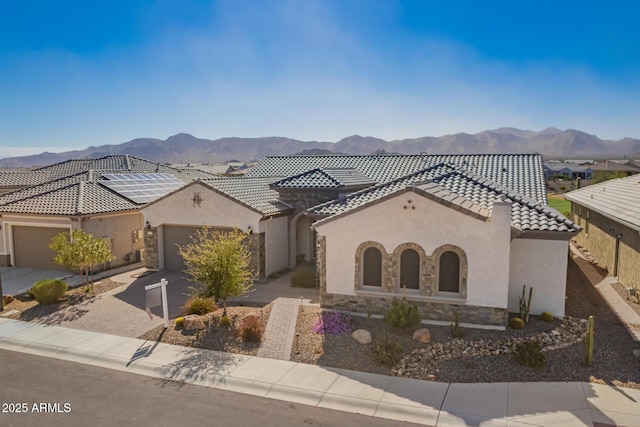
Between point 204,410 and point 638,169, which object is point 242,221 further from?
point 638,169

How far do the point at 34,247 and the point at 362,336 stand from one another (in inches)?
772

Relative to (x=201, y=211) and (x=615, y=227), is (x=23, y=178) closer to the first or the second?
(x=201, y=211)

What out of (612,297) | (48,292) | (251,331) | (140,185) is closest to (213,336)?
(251,331)

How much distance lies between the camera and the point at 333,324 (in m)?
15.0

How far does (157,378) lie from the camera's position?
40.0 feet

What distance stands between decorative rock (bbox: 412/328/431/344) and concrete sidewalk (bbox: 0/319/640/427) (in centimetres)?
200

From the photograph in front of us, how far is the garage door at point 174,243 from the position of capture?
77.5 ft

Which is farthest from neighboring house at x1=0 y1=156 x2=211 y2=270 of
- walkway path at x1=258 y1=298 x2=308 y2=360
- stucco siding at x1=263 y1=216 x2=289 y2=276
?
walkway path at x1=258 y1=298 x2=308 y2=360

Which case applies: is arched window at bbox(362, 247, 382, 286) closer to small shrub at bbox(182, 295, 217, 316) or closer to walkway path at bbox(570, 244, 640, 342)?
small shrub at bbox(182, 295, 217, 316)

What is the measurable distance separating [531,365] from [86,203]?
71.8 ft

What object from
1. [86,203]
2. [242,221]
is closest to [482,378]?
[242,221]

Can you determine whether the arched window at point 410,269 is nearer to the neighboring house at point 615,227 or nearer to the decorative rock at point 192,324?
the decorative rock at point 192,324

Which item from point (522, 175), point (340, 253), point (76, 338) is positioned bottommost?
point (76, 338)

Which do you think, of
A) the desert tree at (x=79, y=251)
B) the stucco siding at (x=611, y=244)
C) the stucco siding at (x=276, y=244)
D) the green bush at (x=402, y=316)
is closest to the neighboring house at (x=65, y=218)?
the desert tree at (x=79, y=251)
